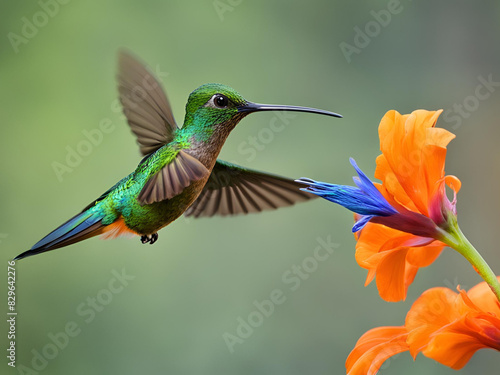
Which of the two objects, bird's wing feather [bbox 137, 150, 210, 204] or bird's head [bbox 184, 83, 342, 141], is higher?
bird's head [bbox 184, 83, 342, 141]

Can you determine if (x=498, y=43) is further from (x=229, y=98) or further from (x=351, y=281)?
(x=229, y=98)

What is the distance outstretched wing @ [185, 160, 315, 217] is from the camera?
0.91m

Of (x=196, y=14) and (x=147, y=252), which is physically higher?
(x=196, y=14)

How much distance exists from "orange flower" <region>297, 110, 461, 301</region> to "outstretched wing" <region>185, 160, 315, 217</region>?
0.34 metres

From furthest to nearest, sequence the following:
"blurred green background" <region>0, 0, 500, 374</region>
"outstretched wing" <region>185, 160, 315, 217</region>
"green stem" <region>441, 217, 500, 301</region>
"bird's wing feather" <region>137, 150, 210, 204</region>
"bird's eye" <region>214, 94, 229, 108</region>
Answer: "blurred green background" <region>0, 0, 500, 374</region>, "outstretched wing" <region>185, 160, 315, 217</region>, "bird's eye" <region>214, 94, 229, 108</region>, "bird's wing feather" <region>137, 150, 210, 204</region>, "green stem" <region>441, 217, 500, 301</region>

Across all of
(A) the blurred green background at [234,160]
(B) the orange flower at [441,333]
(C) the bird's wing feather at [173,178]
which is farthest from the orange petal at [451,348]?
(A) the blurred green background at [234,160]

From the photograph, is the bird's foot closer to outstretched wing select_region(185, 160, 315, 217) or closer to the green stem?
outstretched wing select_region(185, 160, 315, 217)

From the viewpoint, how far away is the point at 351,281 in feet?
6.03

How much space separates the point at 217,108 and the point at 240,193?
8.6 inches

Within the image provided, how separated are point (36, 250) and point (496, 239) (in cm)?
149

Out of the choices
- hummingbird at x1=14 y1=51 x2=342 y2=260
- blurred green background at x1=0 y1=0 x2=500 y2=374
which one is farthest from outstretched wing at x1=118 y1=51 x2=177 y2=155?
blurred green background at x1=0 y1=0 x2=500 y2=374

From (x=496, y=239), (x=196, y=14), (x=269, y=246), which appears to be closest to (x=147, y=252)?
(x=269, y=246)

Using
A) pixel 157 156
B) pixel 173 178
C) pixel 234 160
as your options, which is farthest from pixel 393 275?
pixel 234 160

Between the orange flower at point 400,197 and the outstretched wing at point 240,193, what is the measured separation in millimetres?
344
